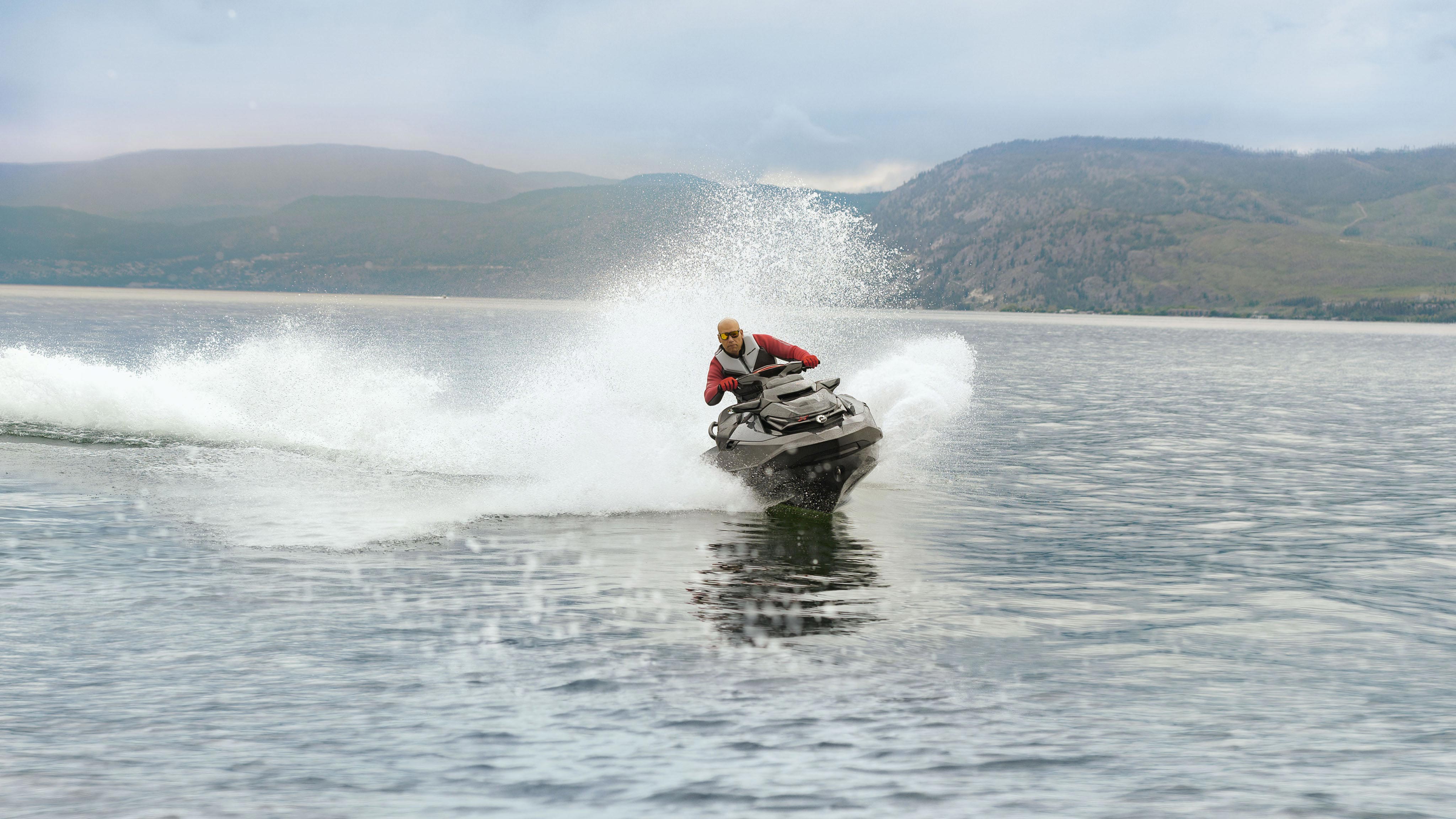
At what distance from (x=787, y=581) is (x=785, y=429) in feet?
11.7

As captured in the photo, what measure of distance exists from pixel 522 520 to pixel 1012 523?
7202 millimetres

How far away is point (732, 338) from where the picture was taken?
16.3m

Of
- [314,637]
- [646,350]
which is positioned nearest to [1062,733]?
[314,637]

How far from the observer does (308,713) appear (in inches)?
304

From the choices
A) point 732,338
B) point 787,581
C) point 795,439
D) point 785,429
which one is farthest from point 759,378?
point 787,581

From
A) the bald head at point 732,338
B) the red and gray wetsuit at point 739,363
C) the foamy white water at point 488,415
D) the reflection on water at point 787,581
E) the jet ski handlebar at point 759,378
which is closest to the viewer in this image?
the reflection on water at point 787,581

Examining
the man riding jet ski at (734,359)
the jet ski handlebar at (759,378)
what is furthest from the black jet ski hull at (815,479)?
the man riding jet ski at (734,359)

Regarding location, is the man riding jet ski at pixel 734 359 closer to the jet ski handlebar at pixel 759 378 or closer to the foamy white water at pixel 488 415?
the jet ski handlebar at pixel 759 378

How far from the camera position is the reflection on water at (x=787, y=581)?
10.5 meters

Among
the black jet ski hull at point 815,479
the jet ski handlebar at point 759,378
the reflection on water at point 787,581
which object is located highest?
the jet ski handlebar at point 759,378

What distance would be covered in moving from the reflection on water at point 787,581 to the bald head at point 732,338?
261cm

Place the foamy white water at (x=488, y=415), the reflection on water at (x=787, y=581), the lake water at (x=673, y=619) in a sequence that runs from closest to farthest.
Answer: the lake water at (x=673, y=619), the reflection on water at (x=787, y=581), the foamy white water at (x=488, y=415)

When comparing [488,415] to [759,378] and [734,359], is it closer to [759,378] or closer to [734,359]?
[734,359]

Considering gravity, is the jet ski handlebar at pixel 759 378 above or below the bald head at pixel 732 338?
below
